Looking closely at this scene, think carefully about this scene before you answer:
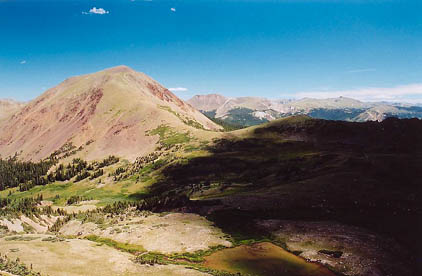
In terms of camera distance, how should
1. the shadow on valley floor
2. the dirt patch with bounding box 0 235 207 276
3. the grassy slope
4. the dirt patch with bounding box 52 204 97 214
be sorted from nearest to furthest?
the dirt patch with bounding box 0 235 207 276 → the shadow on valley floor → the grassy slope → the dirt patch with bounding box 52 204 97 214

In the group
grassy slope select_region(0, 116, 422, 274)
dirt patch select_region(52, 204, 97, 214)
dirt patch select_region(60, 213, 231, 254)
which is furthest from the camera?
dirt patch select_region(52, 204, 97, 214)

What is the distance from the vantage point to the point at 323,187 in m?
94.8

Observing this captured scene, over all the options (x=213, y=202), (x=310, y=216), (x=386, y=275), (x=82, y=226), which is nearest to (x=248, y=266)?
(x=386, y=275)

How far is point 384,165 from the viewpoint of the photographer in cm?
11081

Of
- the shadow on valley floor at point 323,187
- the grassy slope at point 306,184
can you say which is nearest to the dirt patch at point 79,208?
the grassy slope at point 306,184

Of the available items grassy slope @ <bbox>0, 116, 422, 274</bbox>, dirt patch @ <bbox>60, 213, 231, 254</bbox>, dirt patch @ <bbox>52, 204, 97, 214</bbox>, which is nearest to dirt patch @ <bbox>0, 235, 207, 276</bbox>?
dirt patch @ <bbox>60, 213, 231, 254</bbox>

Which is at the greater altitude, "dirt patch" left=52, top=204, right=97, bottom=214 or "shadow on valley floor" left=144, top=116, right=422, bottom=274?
"shadow on valley floor" left=144, top=116, right=422, bottom=274

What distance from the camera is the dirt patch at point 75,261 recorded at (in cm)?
4196

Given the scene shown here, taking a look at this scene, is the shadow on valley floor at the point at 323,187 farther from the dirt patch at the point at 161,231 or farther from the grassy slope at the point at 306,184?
the dirt patch at the point at 161,231

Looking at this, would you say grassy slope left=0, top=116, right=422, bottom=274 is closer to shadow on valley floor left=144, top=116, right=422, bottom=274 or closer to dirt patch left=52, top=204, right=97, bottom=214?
shadow on valley floor left=144, top=116, right=422, bottom=274

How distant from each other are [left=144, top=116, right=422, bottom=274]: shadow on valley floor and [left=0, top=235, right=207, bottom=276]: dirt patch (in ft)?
97.9

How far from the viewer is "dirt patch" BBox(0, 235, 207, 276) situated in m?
42.0

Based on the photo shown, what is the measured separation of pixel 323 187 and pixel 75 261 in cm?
7997

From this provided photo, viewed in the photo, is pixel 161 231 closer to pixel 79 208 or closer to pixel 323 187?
pixel 323 187
